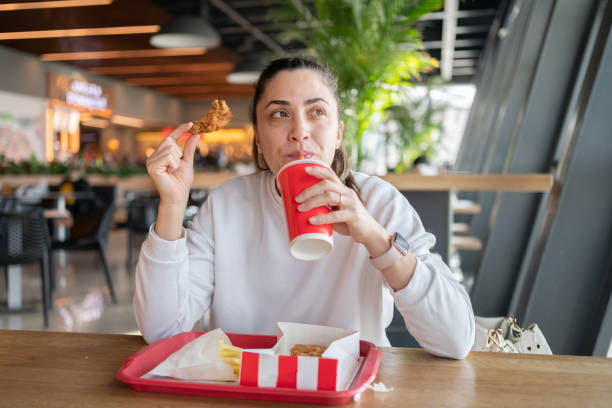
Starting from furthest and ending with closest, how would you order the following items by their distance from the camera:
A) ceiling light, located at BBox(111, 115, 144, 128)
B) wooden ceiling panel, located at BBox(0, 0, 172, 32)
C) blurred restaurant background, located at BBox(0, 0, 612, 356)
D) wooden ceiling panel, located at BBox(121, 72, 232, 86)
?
ceiling light, located at BBox(111, 115, 144, 128) → wooden ceiling panel, located at BBox(121, 72, 232, 86) → wooden ceiling panel, located at BBox(0, 0, 172, 32) → blurred restaurant background, located at BBox(0, 0, 612, 356)

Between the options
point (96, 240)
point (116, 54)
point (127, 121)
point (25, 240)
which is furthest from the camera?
point (127, 121)

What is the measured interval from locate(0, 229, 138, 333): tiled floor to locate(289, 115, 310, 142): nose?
283 cm

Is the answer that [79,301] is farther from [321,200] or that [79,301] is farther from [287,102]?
[321,200]

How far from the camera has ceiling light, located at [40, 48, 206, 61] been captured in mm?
10438

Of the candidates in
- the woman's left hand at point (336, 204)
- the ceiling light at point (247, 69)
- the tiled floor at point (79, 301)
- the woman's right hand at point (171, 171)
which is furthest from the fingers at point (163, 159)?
the ceiling light at point (247, 69)

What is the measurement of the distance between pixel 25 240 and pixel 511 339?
3547 mm

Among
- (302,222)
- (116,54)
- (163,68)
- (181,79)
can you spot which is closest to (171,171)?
(302,222)

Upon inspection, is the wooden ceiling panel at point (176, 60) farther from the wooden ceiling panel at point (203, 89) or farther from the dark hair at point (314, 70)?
the dark hair at point (314, 70)

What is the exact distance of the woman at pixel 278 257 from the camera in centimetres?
101

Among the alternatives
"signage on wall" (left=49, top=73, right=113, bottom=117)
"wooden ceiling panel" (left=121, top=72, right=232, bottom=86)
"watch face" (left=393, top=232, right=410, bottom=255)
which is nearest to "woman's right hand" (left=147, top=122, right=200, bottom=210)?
"watch face" (left=393, top=232, right=410, bottom=255)

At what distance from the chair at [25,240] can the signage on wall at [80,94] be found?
28.6 ft

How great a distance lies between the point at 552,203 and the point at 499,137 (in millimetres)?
2539

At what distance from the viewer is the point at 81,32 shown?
8.98m

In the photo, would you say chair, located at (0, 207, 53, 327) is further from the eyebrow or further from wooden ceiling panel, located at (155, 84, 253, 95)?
wooden ceiling panel, located at (155, 84, 253, 95)
